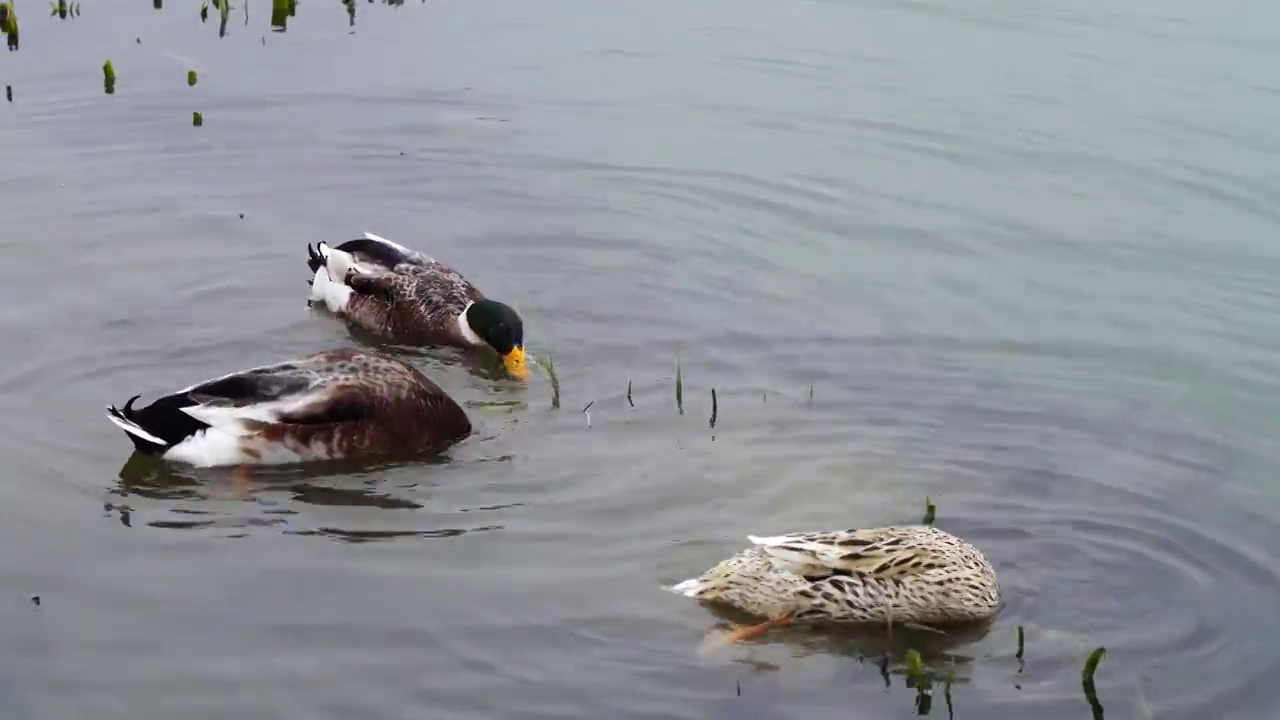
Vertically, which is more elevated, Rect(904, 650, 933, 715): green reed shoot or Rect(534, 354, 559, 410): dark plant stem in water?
Rect(534, 354, 559, 410): dark plant stem in water

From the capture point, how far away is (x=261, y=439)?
9.20m

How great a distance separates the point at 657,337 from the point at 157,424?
10.3ft

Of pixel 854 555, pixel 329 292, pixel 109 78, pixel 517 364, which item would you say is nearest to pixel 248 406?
pixel 517 364

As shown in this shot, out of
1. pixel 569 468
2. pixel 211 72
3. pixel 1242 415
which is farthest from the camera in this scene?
pixel 211 72

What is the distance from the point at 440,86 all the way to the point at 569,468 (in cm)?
718

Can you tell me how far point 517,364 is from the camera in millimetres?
10609

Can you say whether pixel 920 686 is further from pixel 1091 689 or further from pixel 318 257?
pixel 318 257

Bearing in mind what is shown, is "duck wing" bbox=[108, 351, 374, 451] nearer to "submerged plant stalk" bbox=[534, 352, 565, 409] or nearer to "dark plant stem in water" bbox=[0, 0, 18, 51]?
"submerged plant stalk" bbox=[534, 352, 565, 409]

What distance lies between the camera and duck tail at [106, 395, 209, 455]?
354 inches

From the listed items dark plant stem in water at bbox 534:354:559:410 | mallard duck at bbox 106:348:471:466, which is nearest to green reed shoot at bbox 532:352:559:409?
dark plant stem in water at bbox 534:354:559:410

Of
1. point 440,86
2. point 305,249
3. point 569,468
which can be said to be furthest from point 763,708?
point 440,86

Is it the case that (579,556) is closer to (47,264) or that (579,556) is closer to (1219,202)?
(47,264)

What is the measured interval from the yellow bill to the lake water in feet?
0.44

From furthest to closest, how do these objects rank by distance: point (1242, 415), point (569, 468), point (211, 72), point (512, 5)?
point (512, 5), point (211, 72), point (1242, 415), point (569, 468)
